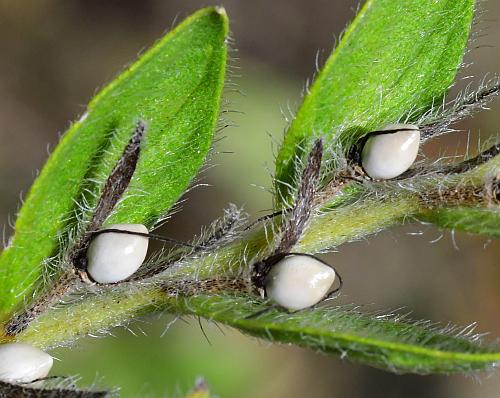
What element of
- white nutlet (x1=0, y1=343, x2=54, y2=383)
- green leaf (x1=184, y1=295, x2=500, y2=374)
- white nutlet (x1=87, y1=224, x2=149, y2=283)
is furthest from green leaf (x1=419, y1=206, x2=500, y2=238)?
white nutlet (x1=0, y1=343, x2=54, y2=383)

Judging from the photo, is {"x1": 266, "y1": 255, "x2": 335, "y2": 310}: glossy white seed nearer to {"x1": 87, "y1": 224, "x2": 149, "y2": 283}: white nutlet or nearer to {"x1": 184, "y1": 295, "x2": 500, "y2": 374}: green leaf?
{"x1": 184, "y1": 295, "x2": 500, "y2": 374}: green leaf

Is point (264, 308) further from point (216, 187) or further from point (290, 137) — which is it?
point (216, 187)

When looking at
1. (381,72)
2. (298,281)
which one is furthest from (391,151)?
(298,281)

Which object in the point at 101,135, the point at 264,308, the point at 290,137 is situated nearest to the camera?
the point at 264,308

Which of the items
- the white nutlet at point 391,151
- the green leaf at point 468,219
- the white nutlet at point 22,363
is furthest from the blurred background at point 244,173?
the green leaf at point 468,219

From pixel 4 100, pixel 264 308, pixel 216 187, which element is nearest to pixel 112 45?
pixel 4 100

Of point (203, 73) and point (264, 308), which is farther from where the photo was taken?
point (203, 73)
